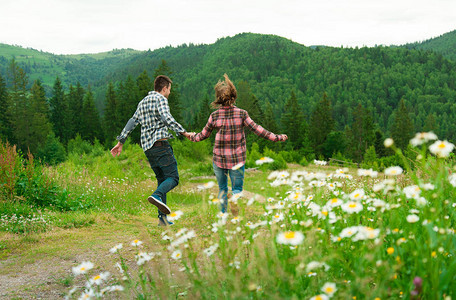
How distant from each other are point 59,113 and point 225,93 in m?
56.5

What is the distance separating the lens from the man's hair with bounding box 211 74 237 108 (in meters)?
4.61

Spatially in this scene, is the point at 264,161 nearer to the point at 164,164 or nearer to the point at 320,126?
the point at 164,164

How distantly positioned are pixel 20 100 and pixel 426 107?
111m

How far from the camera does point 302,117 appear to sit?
56031 millimetres

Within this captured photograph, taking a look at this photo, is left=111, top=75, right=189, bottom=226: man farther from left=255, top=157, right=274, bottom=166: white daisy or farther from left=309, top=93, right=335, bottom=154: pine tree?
left=309, top=93, right=335, bottom=154: pine tree

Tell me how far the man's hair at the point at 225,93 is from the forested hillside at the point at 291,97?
104ft

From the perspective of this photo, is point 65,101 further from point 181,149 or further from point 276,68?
point 276,68

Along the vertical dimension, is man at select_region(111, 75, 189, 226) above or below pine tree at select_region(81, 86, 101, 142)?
above

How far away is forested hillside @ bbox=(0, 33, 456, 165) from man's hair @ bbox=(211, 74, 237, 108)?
31.7 metres

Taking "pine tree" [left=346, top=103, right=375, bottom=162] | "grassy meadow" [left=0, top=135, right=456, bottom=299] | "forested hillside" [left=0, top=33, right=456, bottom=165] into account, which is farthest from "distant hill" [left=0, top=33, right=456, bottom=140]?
"grassy meadow" [left=0, top=135, right=456, bottom=299]

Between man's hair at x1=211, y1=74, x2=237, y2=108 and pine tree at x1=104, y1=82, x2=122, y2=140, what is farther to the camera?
pine tree at x1=104, y1=82, x2=122, y2=140

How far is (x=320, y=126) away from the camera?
186 feet

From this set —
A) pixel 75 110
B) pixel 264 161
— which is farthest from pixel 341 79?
pixel 264 161

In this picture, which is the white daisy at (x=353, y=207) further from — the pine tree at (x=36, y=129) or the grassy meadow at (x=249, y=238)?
the pine tree at (x=36, y=129)
